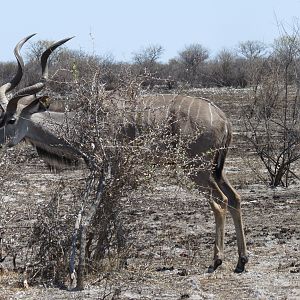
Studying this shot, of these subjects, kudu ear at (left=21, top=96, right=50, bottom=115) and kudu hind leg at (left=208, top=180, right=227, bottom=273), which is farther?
kudu ear at (left=21, top=96, right=50, bottom=115)

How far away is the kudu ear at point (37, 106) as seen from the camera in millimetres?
6352

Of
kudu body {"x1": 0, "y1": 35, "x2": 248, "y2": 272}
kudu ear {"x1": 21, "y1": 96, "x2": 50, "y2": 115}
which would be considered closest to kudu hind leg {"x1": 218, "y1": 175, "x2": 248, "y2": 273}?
kudu body {"x1": 0, "y1": 35, "x2": 248, "y2": 272}

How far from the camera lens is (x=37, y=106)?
6.45 m

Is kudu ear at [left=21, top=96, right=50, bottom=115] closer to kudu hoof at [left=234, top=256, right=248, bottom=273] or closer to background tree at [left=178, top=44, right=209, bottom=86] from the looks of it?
kudu hoof at [left=234, top=256, right=248, bottom=273]

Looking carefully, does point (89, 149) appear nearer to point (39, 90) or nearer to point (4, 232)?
point (4, 232)

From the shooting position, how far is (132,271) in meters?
5.25

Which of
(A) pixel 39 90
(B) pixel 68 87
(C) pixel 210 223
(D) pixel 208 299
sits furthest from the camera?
(C) pixel 210 223

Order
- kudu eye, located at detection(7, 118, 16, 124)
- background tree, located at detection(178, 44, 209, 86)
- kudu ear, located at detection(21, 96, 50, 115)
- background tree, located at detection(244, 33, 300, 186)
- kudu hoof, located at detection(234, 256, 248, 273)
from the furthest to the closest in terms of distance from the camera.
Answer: background tree, located at detection(178, 44, 209, 86)
background tree, located at detection(244, 33, 300, 186)
kudu eye, located at detection(7, 118, 16, 124)
kudu ear, located at detection(21, 96, 50, 115)
kudu hoof, located at detection(234, 256, 248, 273)

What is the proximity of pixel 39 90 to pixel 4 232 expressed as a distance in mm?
1302

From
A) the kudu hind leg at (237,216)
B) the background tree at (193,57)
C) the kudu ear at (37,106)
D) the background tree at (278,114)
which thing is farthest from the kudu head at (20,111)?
the background tree at (193,57)

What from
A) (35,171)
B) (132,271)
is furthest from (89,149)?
(35,171)

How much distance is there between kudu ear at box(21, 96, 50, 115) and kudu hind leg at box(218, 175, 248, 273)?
145 centimetres

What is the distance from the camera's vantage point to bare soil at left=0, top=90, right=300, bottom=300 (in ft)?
15.9

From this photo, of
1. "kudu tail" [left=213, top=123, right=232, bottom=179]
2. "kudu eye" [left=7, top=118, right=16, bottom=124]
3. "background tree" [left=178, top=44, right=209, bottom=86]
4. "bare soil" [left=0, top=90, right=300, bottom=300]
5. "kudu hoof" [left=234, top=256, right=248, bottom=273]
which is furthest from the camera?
"background tree" [left=178, top=44, right=209, bottom=86]
